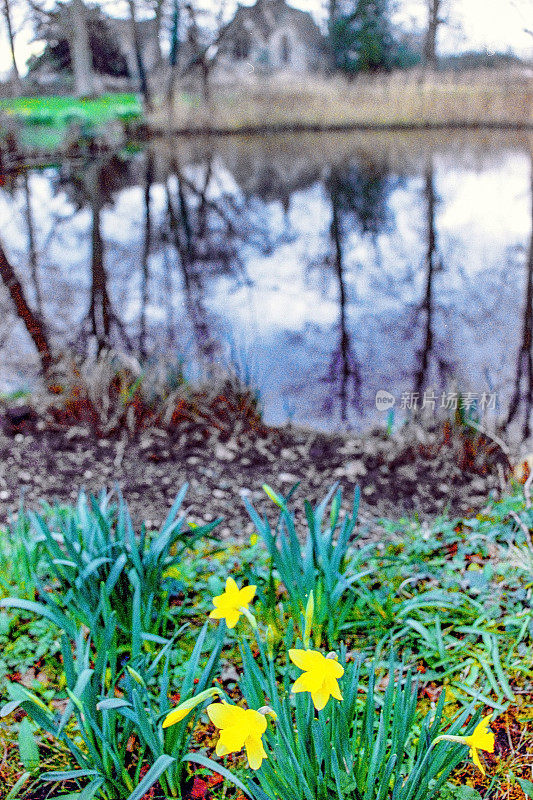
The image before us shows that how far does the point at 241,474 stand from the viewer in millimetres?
2189

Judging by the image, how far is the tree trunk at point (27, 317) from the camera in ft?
9.61

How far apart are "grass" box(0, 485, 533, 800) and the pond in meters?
0.87

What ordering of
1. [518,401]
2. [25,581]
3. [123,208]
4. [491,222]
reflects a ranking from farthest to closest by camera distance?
[123,208] → [491,222] → [518,401] → [25,581]

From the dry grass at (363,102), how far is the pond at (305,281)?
40.5 inches

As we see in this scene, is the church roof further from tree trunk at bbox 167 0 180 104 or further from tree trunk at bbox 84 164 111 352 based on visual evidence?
tree trunk at bbox 84 164 111 352

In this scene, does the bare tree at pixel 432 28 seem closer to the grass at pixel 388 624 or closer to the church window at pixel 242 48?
the church window at pixel 242 48

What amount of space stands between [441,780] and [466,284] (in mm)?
4091

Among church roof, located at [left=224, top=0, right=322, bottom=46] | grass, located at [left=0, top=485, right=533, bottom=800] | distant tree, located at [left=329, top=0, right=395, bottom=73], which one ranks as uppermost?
church roof, located at [left=224, top=0, right=322, bottom=46]

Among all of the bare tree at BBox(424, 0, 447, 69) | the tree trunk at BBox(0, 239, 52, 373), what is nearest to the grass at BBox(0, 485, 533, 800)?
the tree trunk at BBox(0, 239, 52, 373)

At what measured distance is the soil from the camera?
6.76ft

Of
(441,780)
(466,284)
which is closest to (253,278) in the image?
(466,284)

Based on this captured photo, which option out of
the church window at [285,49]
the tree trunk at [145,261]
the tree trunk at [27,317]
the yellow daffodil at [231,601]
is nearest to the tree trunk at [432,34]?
the church window at [285,49]

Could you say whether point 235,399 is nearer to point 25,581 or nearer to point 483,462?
point 483,462
